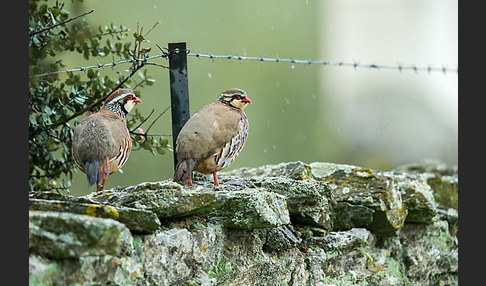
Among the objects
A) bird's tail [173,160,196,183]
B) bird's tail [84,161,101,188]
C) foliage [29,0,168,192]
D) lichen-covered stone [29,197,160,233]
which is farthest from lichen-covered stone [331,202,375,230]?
lichen-covered stone [29,197,160,233]

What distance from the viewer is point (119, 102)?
3.98 m

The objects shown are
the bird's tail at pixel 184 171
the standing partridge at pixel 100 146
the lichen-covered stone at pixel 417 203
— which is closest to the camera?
the bird's tail at pixel 184 171

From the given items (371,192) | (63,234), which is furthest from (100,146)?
(371,192)

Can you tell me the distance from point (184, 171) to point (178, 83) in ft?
1.67

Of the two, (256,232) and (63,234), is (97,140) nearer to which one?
(256,232)

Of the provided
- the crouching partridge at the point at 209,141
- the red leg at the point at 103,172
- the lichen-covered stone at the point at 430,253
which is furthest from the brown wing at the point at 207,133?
the lichen-covered stone at the point at 430,253

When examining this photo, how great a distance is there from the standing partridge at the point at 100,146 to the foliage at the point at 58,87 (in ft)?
1.21

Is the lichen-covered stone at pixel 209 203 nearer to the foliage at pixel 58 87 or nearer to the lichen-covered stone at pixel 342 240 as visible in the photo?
the lichen-covered stone at pixel 342 240

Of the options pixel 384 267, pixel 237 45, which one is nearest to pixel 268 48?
pixel 237 45

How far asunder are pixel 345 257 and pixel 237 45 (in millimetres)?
8195

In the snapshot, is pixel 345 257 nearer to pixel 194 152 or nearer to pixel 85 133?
pixel 194 152

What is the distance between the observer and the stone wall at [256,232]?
7.43 ft

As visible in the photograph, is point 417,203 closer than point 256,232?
No

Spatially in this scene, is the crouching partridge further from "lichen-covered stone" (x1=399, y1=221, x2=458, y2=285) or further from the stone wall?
"lichen-covered stone" (x1=399, y1=221, x2=458, y2=285)
